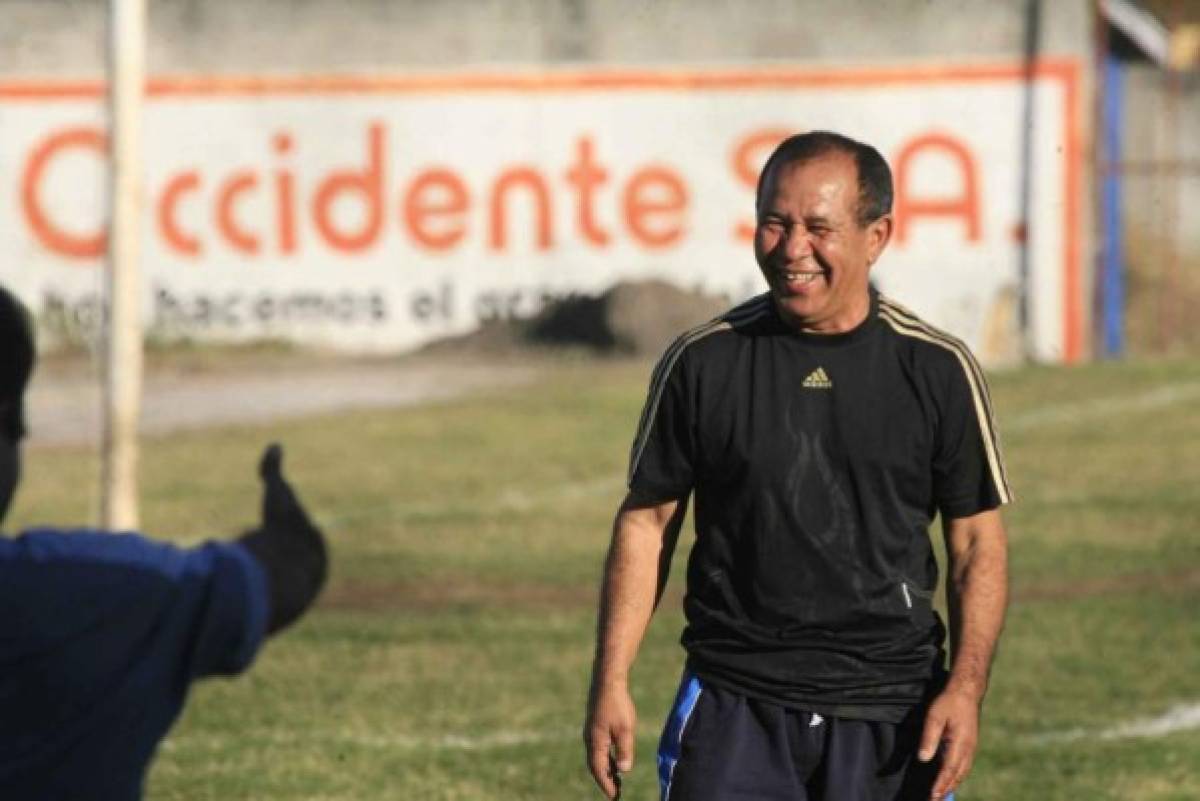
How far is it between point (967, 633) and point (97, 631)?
256cm

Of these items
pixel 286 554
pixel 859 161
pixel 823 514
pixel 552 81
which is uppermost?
pixel 552 81

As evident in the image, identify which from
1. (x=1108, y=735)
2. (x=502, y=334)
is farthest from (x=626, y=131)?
(x=1108, y=735)

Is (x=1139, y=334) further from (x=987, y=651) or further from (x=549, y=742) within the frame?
(x=987, y=651)

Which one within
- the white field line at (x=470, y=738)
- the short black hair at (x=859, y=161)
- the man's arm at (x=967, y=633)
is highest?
the short black hair at (x=859, y=161)

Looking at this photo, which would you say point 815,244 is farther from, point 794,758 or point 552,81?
point 552,81

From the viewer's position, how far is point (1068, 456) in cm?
1809

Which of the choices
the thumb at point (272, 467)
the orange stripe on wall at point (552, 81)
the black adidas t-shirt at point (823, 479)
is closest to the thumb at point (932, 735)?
the black adidas t-shirt at point (823, 479)

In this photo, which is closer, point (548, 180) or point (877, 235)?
point (877, 235)

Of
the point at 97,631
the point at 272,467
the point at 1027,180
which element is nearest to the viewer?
the point at 97,631

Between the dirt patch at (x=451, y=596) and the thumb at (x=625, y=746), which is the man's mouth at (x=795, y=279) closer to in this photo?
the thumb at (x=625, y=746)

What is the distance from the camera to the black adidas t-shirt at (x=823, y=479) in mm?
5453

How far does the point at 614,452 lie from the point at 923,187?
33.2 ft

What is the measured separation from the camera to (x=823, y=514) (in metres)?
Result: 5.46

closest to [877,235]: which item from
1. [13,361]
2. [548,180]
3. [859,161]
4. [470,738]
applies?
[859,161]
